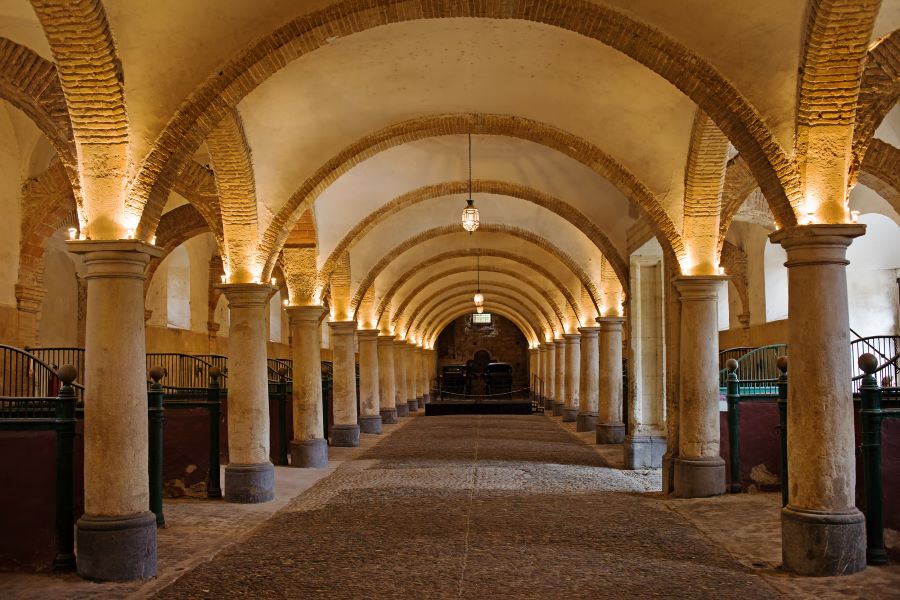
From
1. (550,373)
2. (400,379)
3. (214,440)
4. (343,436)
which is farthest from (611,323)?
(550,373)

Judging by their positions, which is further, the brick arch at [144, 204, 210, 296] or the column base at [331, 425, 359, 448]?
the column base at [331, 425, 359, 448]

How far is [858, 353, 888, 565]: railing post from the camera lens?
697 centimetres

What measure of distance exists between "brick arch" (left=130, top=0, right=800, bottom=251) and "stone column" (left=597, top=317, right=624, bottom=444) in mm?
10407

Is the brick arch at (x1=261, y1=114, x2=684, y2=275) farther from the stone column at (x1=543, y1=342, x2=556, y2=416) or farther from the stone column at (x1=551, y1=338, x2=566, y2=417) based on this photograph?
the stone column at (x1=543, y1=342, x2=556, y2=416)

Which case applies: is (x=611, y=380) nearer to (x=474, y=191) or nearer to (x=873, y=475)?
(x=474, y=191)

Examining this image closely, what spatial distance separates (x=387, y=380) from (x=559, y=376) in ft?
22.3

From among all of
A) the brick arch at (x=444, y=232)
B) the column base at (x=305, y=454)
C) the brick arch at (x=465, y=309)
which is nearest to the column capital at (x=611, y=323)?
the brick arch at (x=444, y=232)

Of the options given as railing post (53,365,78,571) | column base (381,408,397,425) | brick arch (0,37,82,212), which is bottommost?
column base (381,408,397,425)

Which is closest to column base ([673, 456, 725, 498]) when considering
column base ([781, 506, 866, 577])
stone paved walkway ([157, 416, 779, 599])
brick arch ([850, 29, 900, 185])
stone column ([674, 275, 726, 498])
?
stone column ([674, 275, 726, 498])

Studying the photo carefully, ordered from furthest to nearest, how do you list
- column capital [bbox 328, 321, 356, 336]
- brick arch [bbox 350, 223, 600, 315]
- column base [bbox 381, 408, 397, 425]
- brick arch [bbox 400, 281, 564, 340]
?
brick arch [bbox 400, 281, 564, 340]
column base [bbox 381, 408, 397, 425]
brick arch [bbox 350, 223, 600, 315]
column capital [bbox 328, 321, 356, 336]

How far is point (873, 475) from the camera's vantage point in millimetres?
6996

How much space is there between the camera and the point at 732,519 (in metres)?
9.18

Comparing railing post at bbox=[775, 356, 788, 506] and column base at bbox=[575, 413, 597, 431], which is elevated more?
railing post at bbox=[775, 356, 788, 506]

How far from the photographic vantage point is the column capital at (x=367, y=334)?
22.5 metres
